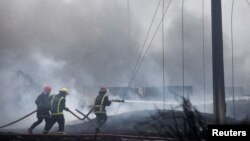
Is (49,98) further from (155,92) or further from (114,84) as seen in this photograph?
(114,84)

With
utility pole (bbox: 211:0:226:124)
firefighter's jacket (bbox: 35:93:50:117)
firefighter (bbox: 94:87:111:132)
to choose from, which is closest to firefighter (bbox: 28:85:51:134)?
firefighter's jacket (bbox: 35:93:50:117)

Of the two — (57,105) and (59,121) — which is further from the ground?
(57,105)

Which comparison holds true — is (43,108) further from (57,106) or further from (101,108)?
(101,108)

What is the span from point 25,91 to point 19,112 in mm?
1464

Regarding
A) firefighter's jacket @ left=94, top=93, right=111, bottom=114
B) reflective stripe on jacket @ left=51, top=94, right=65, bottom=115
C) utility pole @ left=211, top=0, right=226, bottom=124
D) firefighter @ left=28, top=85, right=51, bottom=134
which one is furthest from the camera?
firefighter's jacket @ left=94, top=93, right=111, bottom=114

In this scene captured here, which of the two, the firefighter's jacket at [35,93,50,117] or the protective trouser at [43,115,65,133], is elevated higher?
the firefighter's jacket at [35,93,50,117]

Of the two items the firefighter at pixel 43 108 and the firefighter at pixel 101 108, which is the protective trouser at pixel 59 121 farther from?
the firefighter at pixel 101 108

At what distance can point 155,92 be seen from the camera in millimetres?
29984

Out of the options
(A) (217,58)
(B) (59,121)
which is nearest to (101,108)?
(B) (59,121)

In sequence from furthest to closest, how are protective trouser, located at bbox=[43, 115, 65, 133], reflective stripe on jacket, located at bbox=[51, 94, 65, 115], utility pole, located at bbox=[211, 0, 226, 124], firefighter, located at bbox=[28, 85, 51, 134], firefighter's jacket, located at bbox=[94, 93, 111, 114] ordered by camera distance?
1. firefighter's jacket, located at bbox=[94, 93, 111, 114]
2. firefighter, located at bbox=[28, 85, 51, 134]
3. reflective stripe on jacket, located at bbox=[51, 94, 65, 115]
4. protective trouser, located at bbox=[43, 115, 65, 133]
5. utility pole, located at bbox=[211, 0, 226, 124]

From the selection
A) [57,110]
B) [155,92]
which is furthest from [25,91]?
[57,110]

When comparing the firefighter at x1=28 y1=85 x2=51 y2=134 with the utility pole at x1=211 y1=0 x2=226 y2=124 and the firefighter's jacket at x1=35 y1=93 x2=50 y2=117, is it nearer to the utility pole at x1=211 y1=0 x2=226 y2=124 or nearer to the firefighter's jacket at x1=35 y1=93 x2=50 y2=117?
the firefighter's jacket at x1=35 y1=93 x2=50 y2=117

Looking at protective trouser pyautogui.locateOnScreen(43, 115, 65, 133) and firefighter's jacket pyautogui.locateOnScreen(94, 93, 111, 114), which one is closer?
protective trouser pyautogui.locateOnScreen(43, 115, 65, 133)

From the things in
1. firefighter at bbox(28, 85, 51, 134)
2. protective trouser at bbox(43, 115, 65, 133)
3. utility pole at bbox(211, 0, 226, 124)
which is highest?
utility pole at bbox(211, 0, 226, 124)
